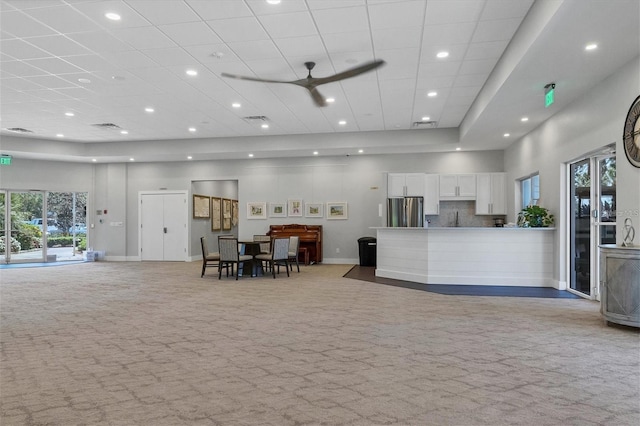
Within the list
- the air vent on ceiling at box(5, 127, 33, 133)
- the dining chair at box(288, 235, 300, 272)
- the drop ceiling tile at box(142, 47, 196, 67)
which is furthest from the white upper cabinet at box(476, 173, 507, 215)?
the air vent on ceiling at box(5, 127, 33, 133)

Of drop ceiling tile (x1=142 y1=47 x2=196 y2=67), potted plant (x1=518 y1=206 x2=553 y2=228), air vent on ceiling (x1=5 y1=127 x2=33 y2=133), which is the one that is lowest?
potted plant (x1=518 y1=206 x2=553 y2=228)

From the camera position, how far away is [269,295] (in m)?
6.89

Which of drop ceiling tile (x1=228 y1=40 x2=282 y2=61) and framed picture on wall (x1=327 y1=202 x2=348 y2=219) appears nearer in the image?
drop ceiling tile (x1=228 y1=40 x2=282 y2=61)

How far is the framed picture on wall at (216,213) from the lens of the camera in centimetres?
1512

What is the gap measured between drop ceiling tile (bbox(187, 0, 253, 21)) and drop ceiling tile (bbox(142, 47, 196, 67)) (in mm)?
1177

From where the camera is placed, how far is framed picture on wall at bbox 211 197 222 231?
15125 millimetres

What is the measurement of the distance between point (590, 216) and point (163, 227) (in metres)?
11.9

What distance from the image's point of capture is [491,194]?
1114cm

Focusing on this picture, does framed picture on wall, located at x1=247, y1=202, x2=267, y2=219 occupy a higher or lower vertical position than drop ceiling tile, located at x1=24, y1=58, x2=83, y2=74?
lower

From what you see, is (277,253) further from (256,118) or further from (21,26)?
(21,26)

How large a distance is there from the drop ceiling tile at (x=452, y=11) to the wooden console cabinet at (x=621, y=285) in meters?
3.14

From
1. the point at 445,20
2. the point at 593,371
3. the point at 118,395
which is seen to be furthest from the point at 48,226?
the point at 593,371

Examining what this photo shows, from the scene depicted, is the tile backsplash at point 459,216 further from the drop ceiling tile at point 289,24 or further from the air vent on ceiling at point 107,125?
the air vent on ceiling at point 107,125

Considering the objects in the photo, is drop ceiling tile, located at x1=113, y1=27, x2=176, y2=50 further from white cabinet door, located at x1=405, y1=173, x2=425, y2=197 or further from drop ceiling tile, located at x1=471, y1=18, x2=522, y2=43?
white cabinet door, located at x1=405, y1=173, x2=425, y2=197
